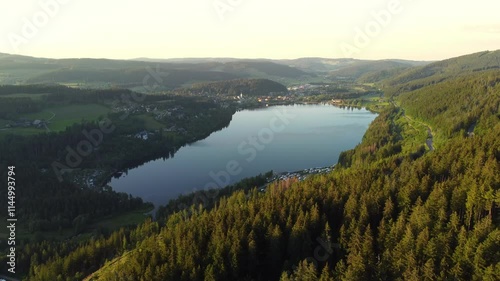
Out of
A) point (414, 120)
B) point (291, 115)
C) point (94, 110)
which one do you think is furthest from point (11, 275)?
point (291, 115)

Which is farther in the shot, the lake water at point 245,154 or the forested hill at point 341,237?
the lake water at point 245,154

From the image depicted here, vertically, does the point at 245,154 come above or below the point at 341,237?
below

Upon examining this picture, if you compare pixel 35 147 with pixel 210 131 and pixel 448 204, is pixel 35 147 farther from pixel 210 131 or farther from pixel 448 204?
pixel 448 204

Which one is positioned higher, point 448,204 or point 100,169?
point 448,204

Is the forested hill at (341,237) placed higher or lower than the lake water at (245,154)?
higher

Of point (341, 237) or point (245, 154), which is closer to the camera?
point (341, 237)
